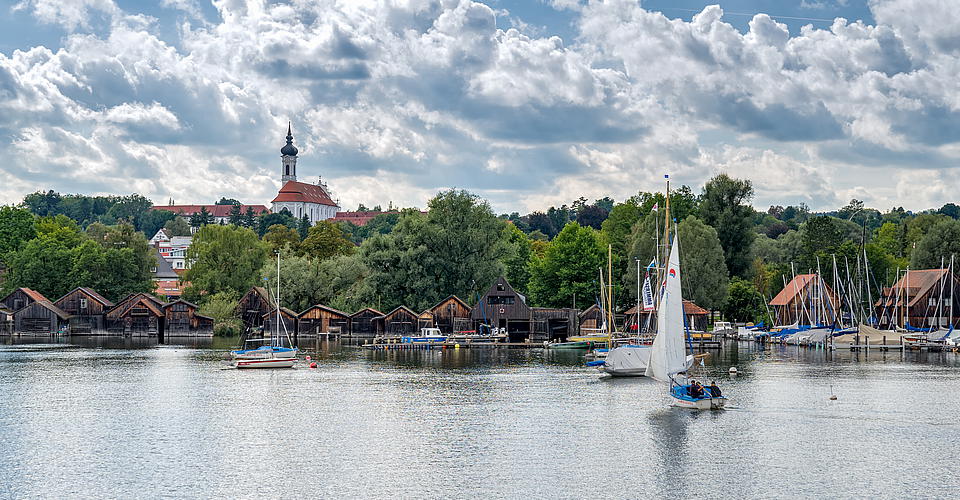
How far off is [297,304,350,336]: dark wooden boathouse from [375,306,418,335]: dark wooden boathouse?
777cm

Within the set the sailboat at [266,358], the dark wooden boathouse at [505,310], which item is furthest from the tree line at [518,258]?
the sailboat at [266,358]

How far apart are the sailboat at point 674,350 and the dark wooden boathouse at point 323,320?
243 ft

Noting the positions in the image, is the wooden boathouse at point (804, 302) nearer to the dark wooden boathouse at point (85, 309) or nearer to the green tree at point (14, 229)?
the dark wooden boathouse at point (85, 309)

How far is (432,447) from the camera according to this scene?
43281mm

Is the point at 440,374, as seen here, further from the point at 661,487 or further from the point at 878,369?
the point at 661,487

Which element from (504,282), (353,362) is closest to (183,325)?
(504,282)

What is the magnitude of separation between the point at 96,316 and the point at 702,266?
7906cm

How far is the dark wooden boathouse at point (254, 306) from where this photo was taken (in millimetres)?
127375

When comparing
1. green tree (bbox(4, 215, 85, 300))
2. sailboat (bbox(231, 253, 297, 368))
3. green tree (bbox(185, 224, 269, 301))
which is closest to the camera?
sailboat (bbox(231, 253, 297, 368))

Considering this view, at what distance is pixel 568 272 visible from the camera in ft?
400

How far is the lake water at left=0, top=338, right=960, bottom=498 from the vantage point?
3656 cm

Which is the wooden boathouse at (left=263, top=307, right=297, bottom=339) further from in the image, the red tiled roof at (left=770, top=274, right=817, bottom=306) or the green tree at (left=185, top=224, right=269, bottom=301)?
the red tiled roof at (left=770, top=274, right=817, bottom=306)

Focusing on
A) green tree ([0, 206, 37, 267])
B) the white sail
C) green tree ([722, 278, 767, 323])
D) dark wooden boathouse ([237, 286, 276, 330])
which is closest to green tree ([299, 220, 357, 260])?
dark wooden boathouse ([237, 286, 276, 330])

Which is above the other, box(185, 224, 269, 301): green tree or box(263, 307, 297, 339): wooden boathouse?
box(185, 224, 269, 301): green tree
